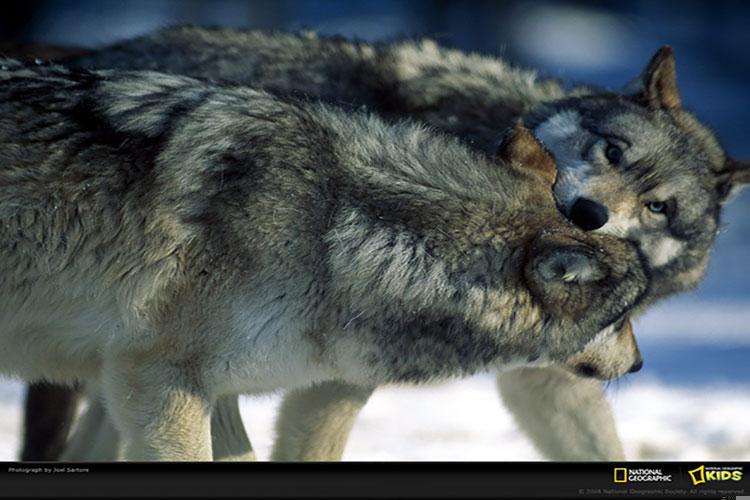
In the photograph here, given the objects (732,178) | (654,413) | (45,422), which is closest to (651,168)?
(732,178)

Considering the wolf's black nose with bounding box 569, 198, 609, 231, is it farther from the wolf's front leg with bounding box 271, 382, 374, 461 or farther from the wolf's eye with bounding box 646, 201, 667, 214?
the wolf's front leg with bounding box 271, 382, 374, 461

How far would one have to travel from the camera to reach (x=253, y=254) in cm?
280

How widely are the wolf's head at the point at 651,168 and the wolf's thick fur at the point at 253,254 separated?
0.65 metres

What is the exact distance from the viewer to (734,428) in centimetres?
453

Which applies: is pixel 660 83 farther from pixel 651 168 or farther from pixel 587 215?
pixel 587 215

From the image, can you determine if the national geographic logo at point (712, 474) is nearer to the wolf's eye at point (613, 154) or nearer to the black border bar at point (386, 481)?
the black border bar at point (386, 481)

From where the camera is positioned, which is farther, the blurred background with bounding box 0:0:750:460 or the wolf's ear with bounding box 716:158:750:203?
the blurred background with bounding box 0:0:750:460

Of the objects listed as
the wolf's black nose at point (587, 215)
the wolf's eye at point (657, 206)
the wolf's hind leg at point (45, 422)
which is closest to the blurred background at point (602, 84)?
the wolf's hind leg at point (45, 422)

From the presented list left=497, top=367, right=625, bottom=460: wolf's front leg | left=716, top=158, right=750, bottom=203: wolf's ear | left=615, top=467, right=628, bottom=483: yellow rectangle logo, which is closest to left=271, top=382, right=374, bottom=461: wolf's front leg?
left=497, top=367, right=625, bottom=460: wolf's front leg

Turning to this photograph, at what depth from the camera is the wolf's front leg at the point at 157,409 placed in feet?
9.07

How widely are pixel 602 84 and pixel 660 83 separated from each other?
27.2 inches

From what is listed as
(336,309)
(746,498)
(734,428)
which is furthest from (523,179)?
(734,428)

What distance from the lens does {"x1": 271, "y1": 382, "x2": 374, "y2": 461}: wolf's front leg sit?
144 inches

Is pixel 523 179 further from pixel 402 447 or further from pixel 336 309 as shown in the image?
pixel 402 447
